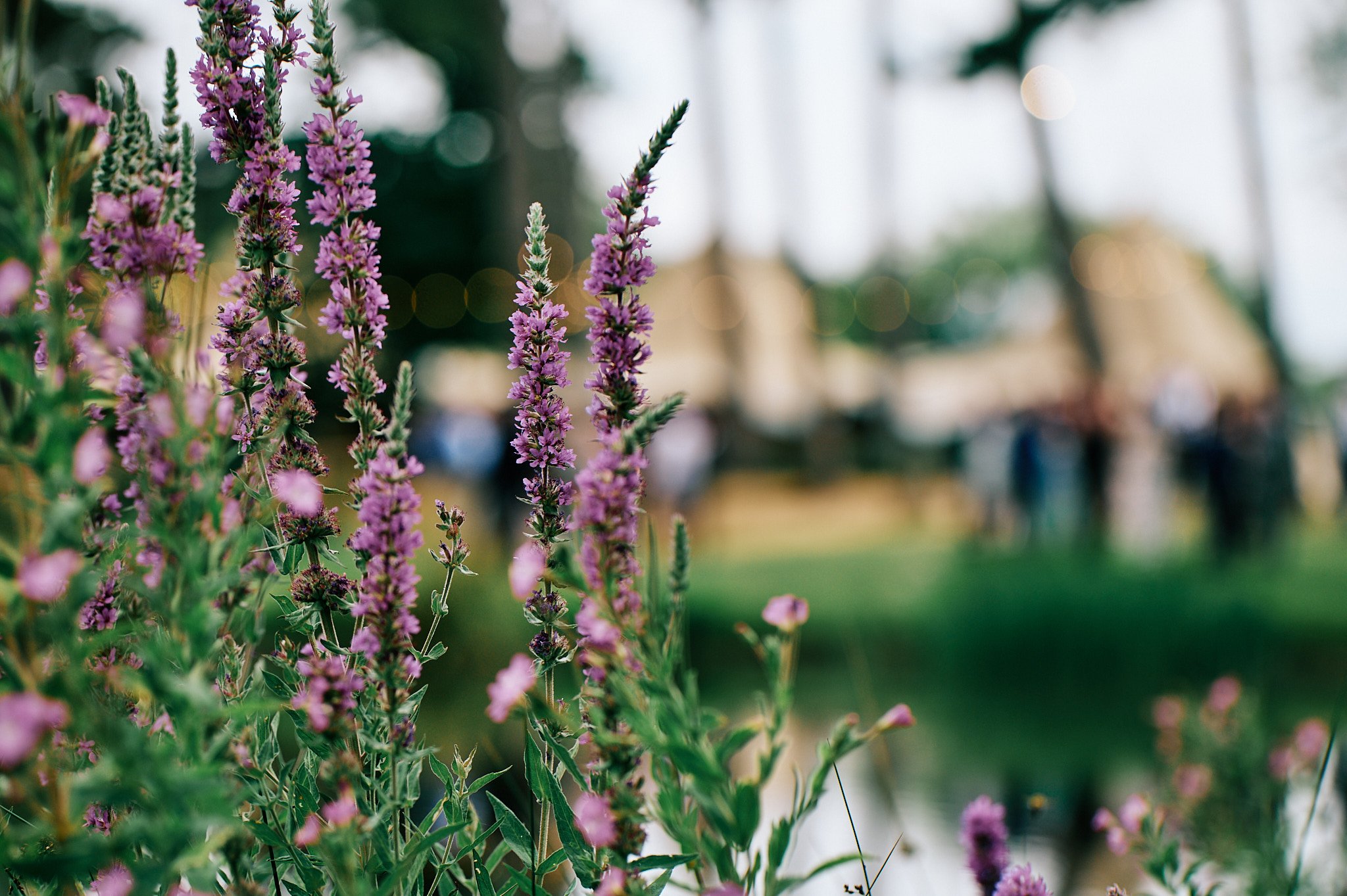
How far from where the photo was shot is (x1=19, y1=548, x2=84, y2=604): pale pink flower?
1.07 metres

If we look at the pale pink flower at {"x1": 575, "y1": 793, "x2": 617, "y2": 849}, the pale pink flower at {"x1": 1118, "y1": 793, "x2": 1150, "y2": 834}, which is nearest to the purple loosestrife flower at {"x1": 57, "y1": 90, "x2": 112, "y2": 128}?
the pale pink flower at {"x1": 575, "y1": 793, "x2": 617, "y2": 849}

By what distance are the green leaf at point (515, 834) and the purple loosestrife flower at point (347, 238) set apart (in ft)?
1.69

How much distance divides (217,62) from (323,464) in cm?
65

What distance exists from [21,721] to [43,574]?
0.14 meters

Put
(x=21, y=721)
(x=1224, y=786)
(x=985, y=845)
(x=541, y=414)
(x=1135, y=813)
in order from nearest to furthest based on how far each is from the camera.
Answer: (x=21, y=721) < (x=541, y=414) < (x=985, y=845) < (x=1135, y=813) < (x=1224, y=786)

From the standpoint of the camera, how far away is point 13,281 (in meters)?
1.13

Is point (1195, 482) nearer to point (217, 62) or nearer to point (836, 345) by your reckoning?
point (217, 62)

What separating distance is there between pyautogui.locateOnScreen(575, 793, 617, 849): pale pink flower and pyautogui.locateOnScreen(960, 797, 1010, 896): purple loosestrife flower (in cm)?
76

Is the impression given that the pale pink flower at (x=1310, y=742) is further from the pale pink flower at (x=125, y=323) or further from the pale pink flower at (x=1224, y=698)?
the pale pink flower at (x=125, y=323)

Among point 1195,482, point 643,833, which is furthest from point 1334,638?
point 643,833

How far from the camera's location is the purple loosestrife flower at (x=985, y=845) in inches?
74.0

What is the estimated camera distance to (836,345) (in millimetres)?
31641

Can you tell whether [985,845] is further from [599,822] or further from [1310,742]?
[1310,742]

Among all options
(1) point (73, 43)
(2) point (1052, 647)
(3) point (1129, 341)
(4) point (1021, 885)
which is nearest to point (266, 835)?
(4) point (1021, 885)
